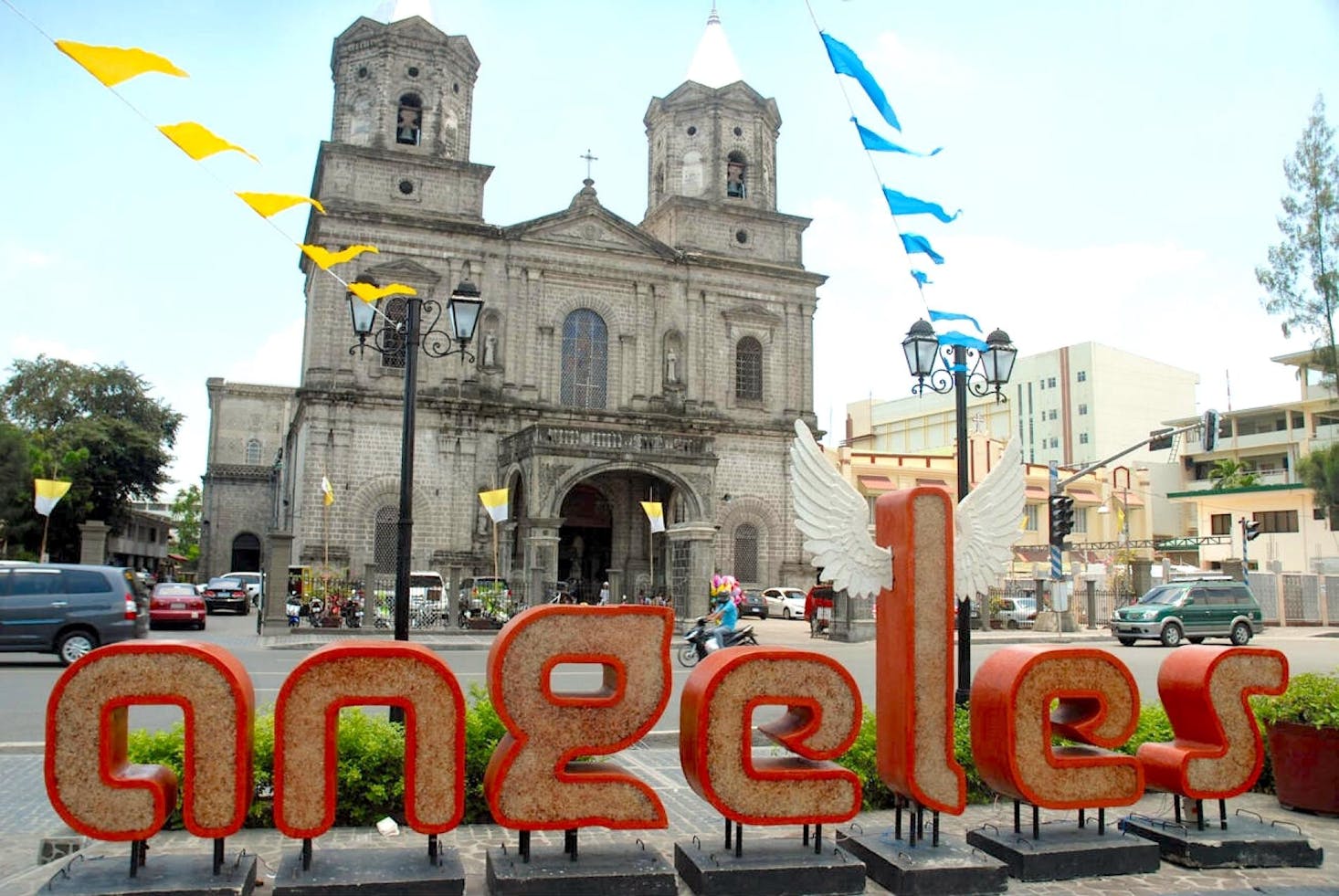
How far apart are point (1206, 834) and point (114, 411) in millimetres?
52584

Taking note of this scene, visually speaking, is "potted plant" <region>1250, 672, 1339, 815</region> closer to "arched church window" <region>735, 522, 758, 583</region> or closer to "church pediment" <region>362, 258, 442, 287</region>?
"arched church window" <region>735, 522, 758, 583</region>

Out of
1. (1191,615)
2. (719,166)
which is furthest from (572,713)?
(719,166)

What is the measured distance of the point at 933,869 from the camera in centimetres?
609

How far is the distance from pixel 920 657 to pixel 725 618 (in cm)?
953

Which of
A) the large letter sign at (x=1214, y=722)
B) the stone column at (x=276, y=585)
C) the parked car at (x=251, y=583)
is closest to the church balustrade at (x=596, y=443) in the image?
the stone column at (x=276, y=585)

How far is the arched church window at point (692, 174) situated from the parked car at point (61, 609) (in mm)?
26102

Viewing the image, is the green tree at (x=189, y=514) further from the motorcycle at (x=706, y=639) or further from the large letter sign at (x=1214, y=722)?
the large letter sign at (x=1214, y=722)

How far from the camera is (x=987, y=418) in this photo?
6262cm

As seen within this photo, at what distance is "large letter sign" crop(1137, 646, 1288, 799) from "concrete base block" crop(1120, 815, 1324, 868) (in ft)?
0.87

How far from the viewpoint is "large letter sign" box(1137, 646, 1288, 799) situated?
6.88 m

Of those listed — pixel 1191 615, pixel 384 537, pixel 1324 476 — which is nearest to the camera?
pixel 1191 615

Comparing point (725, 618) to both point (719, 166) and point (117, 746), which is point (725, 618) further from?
point (719, 166)

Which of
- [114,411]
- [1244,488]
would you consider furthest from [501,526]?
[1244,488]

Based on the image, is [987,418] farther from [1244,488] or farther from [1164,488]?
[1244,488]
